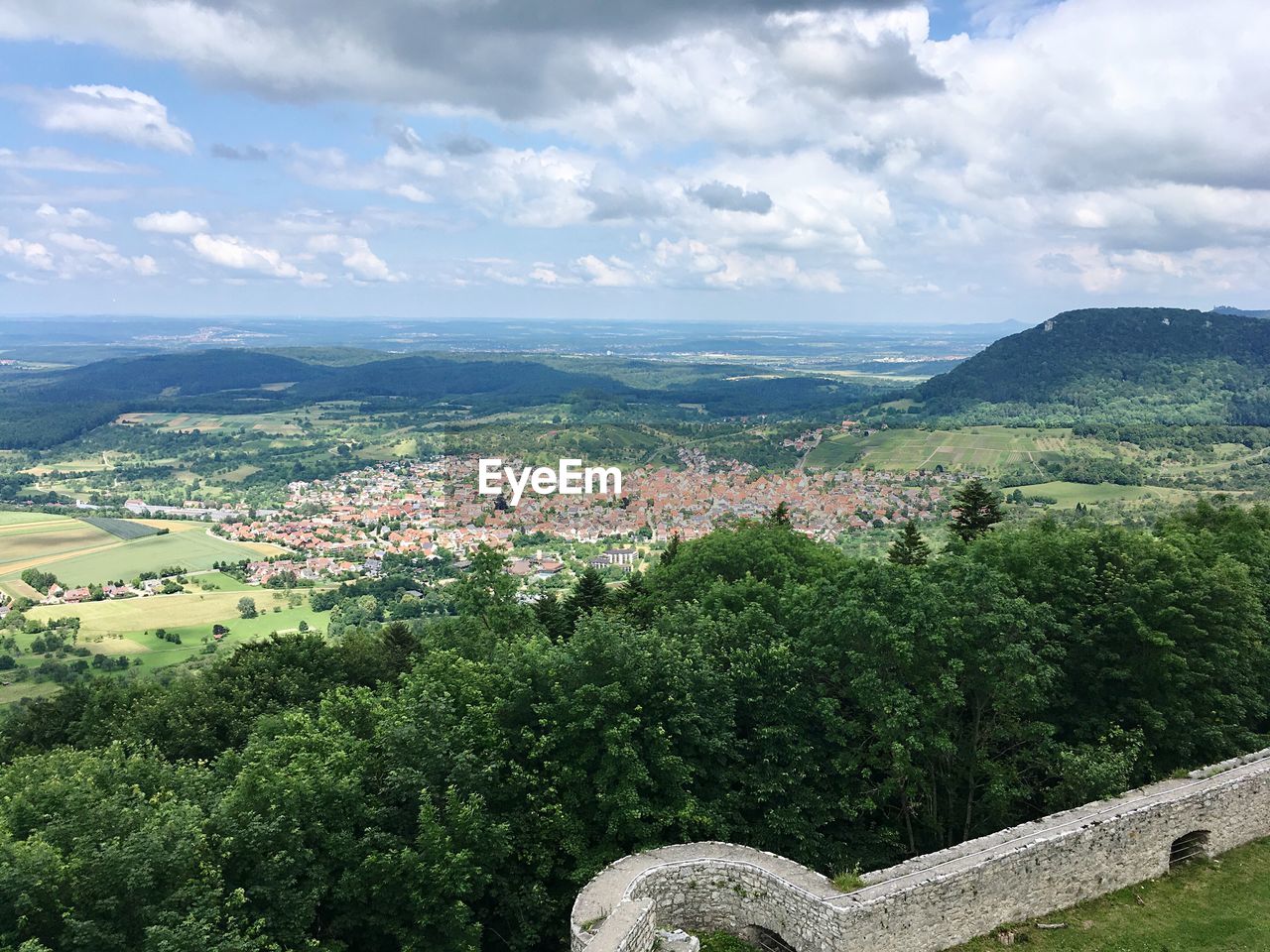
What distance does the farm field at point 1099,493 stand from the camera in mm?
101312

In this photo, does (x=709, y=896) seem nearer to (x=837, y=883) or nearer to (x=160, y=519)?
(x=837, y=883)

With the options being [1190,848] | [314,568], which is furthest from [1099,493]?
[314,568]

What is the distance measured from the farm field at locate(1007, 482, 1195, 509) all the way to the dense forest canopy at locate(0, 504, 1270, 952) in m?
88.6

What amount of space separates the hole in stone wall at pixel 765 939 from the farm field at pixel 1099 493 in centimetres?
10227

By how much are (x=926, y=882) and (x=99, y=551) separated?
4873 inches

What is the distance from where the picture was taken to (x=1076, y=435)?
148000 millimetres

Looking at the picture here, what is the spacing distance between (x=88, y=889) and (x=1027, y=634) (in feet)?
65.7

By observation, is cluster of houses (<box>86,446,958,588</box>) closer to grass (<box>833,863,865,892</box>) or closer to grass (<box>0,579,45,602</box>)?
grass (<box>0,579,45,602</box>)

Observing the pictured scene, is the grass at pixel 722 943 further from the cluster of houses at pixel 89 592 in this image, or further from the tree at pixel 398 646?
the cluster of houses at pixel 89 592

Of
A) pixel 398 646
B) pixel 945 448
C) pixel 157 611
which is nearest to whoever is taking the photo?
pixel 398 646

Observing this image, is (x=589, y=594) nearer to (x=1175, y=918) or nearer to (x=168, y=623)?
(x=1175, y=918)

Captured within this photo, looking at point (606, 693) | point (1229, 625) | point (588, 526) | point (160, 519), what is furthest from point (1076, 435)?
point (160, 519)

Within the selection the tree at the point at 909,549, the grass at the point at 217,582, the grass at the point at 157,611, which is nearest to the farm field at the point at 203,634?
the grass at the point at 157,611

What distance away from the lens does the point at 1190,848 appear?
1573 cm
